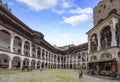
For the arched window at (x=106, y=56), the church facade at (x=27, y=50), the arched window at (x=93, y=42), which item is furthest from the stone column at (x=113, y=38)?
the church facade at (x=27, y=50)

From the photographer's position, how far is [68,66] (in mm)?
66000

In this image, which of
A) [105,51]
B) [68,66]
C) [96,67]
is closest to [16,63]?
[96,67]

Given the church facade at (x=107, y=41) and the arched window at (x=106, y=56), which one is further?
the arched window at (x=106, y=56)

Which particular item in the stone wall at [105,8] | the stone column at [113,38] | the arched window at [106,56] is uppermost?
the stone wall at [105,8]

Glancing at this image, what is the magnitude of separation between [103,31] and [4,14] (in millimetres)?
20316

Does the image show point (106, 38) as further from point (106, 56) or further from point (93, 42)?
point (93, 42)

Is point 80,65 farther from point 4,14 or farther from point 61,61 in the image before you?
point 4,14

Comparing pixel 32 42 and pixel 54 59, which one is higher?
pixel 32 42

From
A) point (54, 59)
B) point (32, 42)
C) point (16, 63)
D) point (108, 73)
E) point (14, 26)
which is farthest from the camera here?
point (54, 59)

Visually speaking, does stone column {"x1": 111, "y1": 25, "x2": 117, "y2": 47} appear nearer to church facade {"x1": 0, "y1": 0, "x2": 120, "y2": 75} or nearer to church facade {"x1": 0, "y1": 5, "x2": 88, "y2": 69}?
church facade {"x1": 0, "y1": 0, "x2": 120, "y2": 75}

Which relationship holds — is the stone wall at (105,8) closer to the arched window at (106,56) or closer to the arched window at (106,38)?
the arched window at (106,38)

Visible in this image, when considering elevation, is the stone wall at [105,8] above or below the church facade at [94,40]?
above

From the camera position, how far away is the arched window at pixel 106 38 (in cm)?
2599

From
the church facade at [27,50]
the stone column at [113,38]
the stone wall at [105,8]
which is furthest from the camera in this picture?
the church facade at [27,50]
